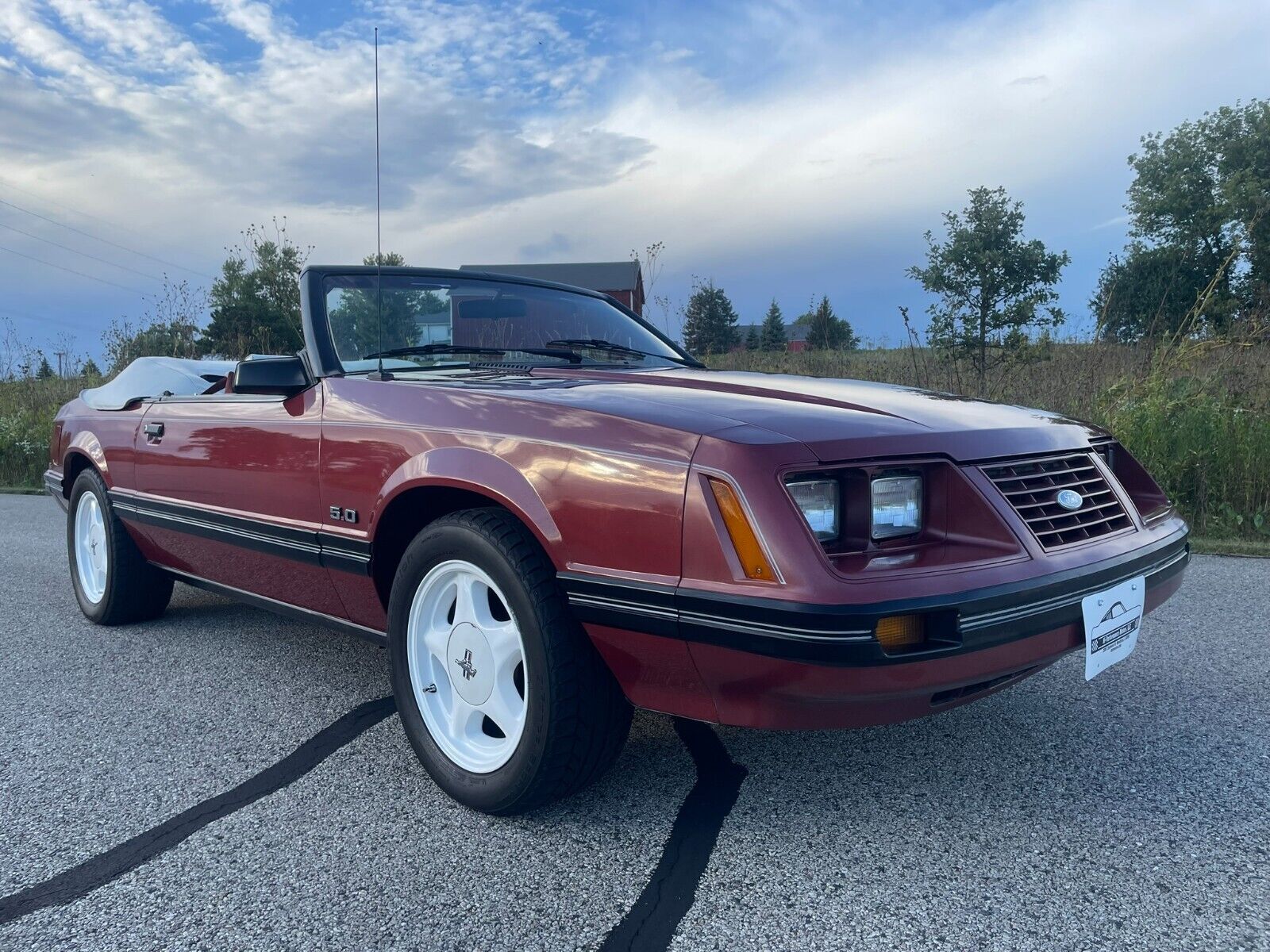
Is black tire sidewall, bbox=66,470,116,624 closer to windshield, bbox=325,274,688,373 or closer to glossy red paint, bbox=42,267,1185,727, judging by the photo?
glossy red paint, bbox=42,267,1185,727

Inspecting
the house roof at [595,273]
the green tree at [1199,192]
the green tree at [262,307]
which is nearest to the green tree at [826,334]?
the green tree at [262,307]

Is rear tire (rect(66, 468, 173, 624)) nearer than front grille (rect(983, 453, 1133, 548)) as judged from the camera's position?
No

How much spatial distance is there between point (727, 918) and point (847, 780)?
72 centimetres

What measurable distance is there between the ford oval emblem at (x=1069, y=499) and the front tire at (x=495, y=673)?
1151 mm

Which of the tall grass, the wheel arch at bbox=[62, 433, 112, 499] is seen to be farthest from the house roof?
the wheel arch at bbox=[62, 433, 112, 499]

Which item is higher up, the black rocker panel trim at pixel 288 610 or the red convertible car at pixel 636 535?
the red convertible car at pixel 636 535

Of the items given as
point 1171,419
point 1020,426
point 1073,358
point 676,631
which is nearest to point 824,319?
point 1073,358

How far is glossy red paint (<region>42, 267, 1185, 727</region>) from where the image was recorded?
1778 millimetres

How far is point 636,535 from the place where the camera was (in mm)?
1905

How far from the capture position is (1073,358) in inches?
324

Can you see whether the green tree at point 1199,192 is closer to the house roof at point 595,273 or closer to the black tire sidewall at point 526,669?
the house roof at point 595,273

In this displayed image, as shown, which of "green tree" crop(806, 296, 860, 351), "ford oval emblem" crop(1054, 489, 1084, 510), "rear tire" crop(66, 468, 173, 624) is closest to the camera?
"ford oval emblem" crop(1054, 489, 1084, 510)

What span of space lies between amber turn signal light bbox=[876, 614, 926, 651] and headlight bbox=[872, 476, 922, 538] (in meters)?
0.23

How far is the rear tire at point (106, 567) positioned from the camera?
3971 mm
